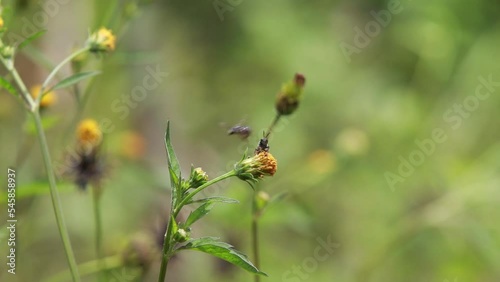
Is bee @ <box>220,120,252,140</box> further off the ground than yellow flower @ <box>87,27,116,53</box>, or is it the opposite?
yellow flower @ <box>87,27,116,53</box>

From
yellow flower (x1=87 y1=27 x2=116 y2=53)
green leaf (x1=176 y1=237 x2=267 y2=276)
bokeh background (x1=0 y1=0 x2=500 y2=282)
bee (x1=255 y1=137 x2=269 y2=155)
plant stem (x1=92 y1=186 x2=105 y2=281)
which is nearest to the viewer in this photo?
green leaf (x1=176 y1=237 x2=267 y2=276)

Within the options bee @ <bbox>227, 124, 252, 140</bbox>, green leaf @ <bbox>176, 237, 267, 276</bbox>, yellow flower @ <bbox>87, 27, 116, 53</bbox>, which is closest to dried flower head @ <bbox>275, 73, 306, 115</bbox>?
bee @ <bbox>227, 124, 252, 140</bbox>

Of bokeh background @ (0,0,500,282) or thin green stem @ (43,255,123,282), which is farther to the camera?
bokeh background @ (0,0,500,282)

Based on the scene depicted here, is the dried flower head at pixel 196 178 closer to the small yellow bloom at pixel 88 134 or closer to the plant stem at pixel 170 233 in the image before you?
the plant stem at pixel 170 233

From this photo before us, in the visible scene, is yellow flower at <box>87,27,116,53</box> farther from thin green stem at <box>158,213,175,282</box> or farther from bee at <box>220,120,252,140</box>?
thin green stem at <box>158,213,175,282</box>

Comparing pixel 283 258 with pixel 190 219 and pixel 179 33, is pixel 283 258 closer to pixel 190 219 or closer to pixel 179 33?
pixel 190 219

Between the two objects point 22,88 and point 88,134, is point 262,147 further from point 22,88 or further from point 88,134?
point 88,134

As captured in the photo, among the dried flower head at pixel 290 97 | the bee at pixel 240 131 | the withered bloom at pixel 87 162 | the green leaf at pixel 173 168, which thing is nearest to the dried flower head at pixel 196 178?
the green leaf at pixel 173 168
